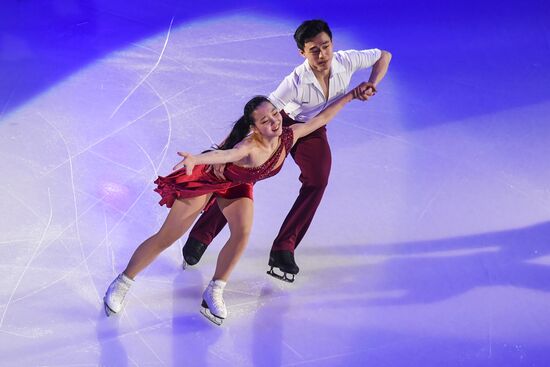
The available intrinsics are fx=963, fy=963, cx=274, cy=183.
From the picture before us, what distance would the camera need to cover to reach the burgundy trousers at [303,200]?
5043 millimetres

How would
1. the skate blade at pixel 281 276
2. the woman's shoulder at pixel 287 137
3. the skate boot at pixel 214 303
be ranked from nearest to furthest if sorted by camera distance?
the skate boot at pixel 214 303
the woman's shoulder at pixel 287 137
the skate blade at pixel 281 276

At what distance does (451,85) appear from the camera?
668cm

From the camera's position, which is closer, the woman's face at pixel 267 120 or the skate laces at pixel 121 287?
the woman's face at pixel 267 120

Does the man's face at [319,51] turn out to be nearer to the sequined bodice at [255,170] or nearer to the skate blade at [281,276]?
the sequined bodice at [255,170]

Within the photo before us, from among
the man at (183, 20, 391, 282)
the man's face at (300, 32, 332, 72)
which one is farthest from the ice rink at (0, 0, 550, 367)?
the man's face at (300, 32, 332, 72)

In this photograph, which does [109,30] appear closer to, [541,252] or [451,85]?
[451,85]

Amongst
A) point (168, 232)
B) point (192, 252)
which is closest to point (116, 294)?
point (168, 232)

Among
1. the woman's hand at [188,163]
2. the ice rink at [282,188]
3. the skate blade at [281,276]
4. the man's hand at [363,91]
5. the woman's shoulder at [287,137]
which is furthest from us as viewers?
the skate blade at [281,276]

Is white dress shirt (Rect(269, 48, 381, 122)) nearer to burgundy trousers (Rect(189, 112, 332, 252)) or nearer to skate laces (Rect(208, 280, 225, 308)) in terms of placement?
burgundy trousers (Rect(189, 112, 332, 252))

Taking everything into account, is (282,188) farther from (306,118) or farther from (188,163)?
(188,163)

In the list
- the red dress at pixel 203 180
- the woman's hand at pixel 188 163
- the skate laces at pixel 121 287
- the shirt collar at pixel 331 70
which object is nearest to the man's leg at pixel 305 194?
the shirt collar at pixel 331 70

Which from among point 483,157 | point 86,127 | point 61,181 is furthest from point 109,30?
point 483,157

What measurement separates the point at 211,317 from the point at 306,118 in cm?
124

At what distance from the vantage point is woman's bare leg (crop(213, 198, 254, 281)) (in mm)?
4676
